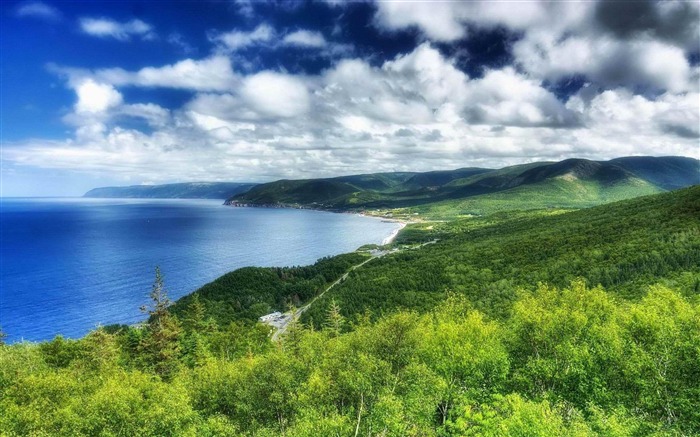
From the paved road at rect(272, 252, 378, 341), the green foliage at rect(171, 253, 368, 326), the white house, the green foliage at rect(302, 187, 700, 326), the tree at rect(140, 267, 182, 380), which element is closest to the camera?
the tree at rect(140, 267, 182, 380)

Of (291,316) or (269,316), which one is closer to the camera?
(291,316)

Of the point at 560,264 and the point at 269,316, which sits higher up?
the point at 560,264

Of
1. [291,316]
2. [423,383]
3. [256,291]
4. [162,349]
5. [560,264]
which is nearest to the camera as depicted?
[423,383]

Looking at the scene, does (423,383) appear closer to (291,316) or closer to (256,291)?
(291,316)

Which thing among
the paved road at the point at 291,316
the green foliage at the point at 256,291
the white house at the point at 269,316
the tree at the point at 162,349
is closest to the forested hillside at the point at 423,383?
the tree at the point at 162,349

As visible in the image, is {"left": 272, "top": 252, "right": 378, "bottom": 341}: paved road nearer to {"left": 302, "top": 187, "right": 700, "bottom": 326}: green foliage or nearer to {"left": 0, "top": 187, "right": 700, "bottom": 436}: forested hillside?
{"left": 302, "top": 187, "right": 700, "bottom": 326}: green foliage

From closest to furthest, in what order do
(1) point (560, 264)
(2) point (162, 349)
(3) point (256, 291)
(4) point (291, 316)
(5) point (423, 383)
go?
(5) point (423, 383)
(2) point (162, 349)
(1) point (560, 264)
(4) point (291, 316)
(3) point (256, 291)

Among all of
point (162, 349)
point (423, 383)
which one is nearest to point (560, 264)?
point (423, 383)

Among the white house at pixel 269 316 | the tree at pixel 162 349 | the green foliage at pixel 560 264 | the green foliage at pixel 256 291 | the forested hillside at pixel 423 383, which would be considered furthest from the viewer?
the green foliage at pixel 256 291

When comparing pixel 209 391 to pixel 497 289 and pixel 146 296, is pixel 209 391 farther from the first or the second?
pixel 146 296

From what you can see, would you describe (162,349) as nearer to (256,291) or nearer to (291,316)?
(291,316)

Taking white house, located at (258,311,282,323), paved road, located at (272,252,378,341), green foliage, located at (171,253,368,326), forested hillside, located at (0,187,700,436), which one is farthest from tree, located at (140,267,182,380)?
white house, located at (258,311,282,323)

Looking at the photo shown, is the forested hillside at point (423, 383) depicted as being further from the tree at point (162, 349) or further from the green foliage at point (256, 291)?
the green foliage at point (256, 291)

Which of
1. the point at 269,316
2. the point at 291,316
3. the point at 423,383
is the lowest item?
the point at 269,316
